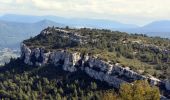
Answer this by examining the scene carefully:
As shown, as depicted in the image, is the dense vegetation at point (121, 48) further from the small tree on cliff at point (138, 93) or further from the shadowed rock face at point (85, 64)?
the small tree on cliff at point (138, 93)

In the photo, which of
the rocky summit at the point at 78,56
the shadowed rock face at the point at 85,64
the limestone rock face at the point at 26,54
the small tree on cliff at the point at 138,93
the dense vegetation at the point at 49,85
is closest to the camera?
the small tree on cliff at the point at 138,93

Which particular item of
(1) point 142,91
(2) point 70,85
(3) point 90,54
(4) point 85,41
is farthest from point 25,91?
(1) point 142,91

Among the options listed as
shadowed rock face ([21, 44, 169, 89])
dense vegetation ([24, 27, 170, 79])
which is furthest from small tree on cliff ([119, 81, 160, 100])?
dense vegetation ([24, 27, 170, 79])

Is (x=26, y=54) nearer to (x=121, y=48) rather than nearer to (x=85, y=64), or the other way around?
(x=85, y=64)

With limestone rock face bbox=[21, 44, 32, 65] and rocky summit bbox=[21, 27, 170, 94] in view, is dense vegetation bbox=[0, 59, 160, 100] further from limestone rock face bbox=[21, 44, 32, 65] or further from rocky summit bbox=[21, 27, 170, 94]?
limestone rock face bbox=[21, 44, 32, 65]

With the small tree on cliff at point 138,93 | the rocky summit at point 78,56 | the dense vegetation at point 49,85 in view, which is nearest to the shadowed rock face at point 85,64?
the rocky summit at point 78,56

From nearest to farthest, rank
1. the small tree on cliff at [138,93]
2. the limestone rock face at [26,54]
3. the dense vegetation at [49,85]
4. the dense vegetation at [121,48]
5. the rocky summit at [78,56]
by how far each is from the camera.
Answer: the small tree on cliff at [138,93], the rocky summit at [78,56], the dense vegetation at [49,85], the dense vegetation at [121,48], the limestone rock face at [26,54]
